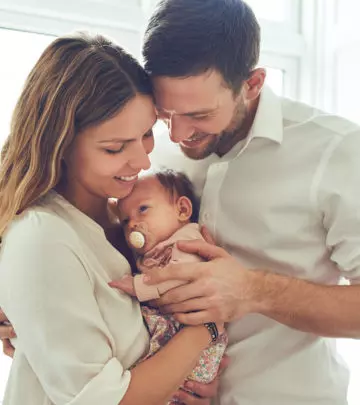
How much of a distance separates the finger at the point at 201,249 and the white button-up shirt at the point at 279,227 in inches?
6.0

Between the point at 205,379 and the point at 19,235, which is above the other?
the point at 19,235

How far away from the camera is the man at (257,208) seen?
147 centimetres

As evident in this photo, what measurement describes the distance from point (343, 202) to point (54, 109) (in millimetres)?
694

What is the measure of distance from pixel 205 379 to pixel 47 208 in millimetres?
544

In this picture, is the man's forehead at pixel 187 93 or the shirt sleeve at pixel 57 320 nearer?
the shirt sleeve at pixel 57 320

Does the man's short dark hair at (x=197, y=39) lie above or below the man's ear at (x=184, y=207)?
above

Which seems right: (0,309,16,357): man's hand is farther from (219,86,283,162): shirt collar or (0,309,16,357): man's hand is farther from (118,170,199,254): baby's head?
(219,86,283,162): shirt collar

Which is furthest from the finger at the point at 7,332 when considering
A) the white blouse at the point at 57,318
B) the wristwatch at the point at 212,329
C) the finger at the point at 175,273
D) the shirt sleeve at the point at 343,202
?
the shirt sleeve at the point at 343,202

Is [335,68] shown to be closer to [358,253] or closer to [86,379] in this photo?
[358,253]

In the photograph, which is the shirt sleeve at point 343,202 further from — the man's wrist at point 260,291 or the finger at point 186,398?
the finger at point 186,398

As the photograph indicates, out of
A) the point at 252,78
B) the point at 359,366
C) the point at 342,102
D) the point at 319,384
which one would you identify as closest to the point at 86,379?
the point at 319,384

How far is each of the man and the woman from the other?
10 centimetres

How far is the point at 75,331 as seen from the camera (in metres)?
1.28

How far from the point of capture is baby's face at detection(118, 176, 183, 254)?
1542 millimetres
